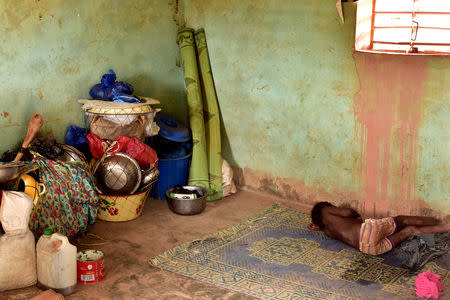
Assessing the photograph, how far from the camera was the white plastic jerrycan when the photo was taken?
11.1 ft

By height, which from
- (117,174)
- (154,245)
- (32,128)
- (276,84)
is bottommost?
(154,245)

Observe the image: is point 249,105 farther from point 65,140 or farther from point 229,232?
point 65,140

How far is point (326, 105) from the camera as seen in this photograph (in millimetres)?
4773

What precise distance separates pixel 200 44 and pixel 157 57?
0.46m

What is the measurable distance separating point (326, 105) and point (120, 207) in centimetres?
202

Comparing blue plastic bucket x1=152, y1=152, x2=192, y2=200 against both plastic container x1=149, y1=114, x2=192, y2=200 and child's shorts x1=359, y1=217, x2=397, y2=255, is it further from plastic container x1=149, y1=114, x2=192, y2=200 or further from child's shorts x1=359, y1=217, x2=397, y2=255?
child's shorts x1=359, y1=217, x2=397, y2=255

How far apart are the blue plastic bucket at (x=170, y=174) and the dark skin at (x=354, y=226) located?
1.46 metres

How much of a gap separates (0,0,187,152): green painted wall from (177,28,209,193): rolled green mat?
8.8 inches

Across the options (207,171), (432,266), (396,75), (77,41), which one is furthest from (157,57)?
(432,266)

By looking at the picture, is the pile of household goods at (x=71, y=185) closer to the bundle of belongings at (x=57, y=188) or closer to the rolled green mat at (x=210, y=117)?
the bundle of belongings at (x=57, y=188)

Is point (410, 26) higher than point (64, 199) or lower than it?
higher

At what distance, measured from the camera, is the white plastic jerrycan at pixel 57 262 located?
3.38 metres

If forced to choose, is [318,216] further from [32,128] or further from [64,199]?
[32,128]

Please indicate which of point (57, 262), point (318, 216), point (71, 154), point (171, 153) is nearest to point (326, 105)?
point (318, 216)
